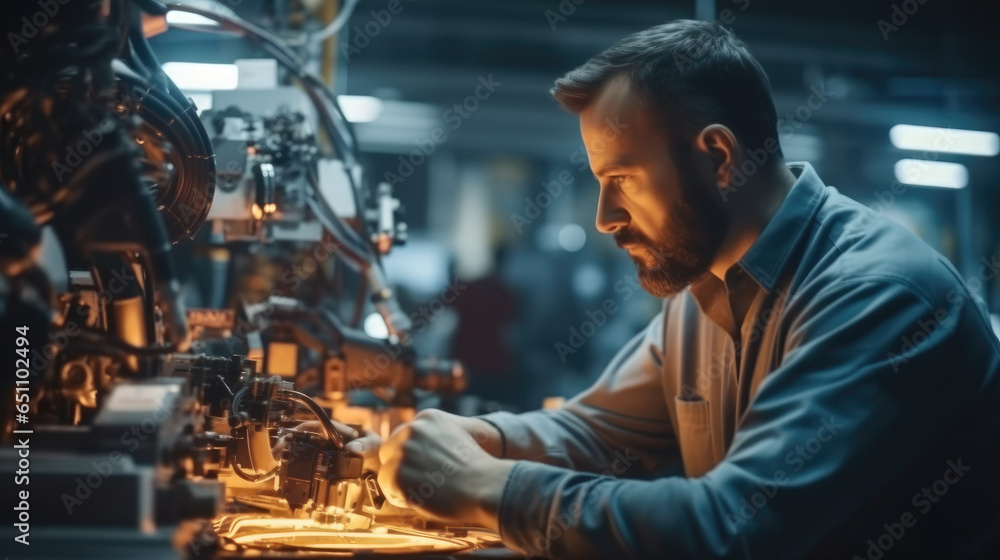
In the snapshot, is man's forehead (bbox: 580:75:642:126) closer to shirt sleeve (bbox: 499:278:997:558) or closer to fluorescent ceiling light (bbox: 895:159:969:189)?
shirt sleeve (bbox: 499:278:997:558)

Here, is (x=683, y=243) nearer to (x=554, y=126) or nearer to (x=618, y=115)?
(x=618, y=115)

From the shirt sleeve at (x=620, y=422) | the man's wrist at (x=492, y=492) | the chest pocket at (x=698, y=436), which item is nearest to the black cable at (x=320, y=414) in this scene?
the man's wrist at (x=492, y=492)

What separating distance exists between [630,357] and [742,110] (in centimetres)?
56

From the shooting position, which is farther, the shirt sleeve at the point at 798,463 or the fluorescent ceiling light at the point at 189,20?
the fluorescent ceiling light at the point at 189,20

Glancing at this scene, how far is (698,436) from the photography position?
1307 mm

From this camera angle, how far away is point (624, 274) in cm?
566

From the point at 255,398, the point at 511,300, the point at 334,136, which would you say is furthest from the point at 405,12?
the point at 255,398

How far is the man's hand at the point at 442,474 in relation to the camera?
2.98ft

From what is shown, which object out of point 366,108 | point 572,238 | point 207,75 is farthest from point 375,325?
point 572,238

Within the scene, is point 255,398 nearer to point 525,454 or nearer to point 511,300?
point 525,454

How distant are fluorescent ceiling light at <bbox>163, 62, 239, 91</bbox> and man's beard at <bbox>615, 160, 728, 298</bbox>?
1.05 metres

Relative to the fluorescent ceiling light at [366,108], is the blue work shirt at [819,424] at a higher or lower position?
lower

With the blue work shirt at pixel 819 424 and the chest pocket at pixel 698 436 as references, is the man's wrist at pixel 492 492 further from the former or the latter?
the chest pocket at pixel 698 436

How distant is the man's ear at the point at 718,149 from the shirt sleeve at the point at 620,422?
1.50 ft
